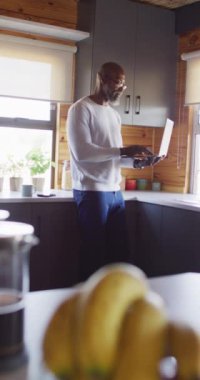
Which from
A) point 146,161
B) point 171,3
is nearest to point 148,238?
point 146,161

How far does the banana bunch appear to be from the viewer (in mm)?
552

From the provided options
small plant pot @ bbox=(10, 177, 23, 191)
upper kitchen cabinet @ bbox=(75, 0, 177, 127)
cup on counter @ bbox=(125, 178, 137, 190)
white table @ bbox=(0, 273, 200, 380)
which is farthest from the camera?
cup on counter @ bbox=(125, 178, 137, 190)

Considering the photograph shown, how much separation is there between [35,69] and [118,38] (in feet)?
2.09

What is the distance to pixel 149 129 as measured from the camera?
4270mm

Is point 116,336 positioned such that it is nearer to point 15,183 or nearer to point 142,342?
point 142,342

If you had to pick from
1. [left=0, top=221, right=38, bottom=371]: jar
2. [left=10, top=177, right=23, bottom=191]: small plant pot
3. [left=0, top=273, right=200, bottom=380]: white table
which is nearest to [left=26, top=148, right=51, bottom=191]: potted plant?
[left=10, top=177, right=23, bottom=191]: small plant pot

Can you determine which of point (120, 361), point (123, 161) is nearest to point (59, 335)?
point (120, 361)

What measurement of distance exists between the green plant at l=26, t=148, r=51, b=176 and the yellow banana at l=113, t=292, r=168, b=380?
3277mm

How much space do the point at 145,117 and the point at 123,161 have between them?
3.11 ft

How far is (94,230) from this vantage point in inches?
113

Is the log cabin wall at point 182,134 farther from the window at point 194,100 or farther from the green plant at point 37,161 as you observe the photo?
the green plant at point 37,161

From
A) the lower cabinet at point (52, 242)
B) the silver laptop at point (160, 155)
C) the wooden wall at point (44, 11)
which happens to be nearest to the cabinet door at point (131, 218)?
the lower cabinet at point (52, 242)

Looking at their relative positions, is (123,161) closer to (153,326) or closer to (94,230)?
(94,230)

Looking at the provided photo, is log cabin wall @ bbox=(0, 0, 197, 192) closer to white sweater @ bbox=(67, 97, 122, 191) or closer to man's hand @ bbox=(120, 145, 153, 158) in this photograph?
white sweater @ bbox=(67, 97, 122, 191)
